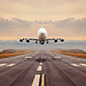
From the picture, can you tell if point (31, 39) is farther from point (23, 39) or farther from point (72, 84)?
point (72, 84)

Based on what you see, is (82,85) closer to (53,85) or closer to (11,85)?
(53,85)

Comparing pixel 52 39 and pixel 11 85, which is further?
pixel 52 39

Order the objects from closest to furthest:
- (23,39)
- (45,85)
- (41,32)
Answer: (45,85) → (41,32) → (23,39)

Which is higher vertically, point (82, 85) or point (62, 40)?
point (62, 40)

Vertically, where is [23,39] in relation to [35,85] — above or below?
above

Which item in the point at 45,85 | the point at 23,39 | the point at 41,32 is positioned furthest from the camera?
the point at 23,39

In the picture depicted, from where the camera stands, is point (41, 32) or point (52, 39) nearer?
point (41, 32)

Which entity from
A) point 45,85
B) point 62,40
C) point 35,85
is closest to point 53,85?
point 45,85

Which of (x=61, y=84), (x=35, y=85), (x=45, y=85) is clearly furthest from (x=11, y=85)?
(x=61, y=84)
